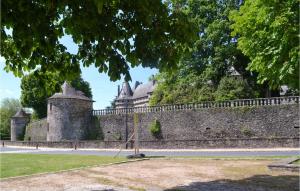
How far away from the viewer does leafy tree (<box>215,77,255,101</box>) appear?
3175cm

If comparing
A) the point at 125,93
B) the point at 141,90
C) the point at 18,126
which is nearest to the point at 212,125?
the point at 18,126

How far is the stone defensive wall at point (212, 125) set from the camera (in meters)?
25.8

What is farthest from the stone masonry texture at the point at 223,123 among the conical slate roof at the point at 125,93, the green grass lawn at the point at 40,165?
the conical slate roof at the point at 125,93

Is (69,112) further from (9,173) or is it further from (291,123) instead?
(9,173)

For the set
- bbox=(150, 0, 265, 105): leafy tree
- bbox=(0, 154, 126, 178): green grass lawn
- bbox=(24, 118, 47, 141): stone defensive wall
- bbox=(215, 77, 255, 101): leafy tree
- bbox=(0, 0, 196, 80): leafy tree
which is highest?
bbox=(150, 0, 265, 105): leafy tree

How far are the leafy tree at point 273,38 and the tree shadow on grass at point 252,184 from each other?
2.45 meters

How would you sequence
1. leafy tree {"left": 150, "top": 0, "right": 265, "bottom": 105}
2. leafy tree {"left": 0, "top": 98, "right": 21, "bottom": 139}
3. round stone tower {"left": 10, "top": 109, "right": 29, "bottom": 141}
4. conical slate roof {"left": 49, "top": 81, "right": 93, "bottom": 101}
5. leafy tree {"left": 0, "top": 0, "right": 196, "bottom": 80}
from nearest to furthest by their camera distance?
1. leafy tree {"left": 0, "top": 0, "right": 196, "bottom": 80}
2. leafy tree {"left": 150, "top": 0, "right": 265, "bottom": 105}
3. conical slate roof {"left": 49, "top": 81, "right": 93, "bottom": 101}
4. round stone tower {"left": 10, "top": 109, "right": 29, "bottom": 141}
5. leafy tree {"left": 0, "top": 98, "right": 21, "bottom": 139}

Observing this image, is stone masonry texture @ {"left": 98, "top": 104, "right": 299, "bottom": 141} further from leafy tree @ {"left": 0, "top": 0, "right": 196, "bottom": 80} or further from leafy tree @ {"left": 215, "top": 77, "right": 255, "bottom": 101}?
leafy tree @ {"left": 0, "top": 0, "right": 196, "bottom": 80}

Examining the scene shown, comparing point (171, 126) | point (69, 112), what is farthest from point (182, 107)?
point (69, 112)

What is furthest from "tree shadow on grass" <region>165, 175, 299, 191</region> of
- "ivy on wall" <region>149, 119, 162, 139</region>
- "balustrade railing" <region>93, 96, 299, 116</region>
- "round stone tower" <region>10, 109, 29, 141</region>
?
"round stone tower" <region>10, 109, 29, 141</region>

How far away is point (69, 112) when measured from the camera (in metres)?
39.6

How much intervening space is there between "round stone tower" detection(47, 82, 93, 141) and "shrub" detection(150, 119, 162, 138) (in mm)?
8440

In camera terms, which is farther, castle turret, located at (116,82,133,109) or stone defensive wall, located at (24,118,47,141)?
castle turret, located at (116,82,133,109)

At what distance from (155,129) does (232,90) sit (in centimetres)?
675
